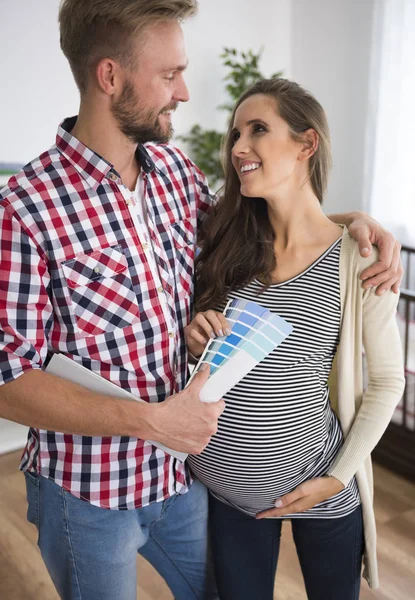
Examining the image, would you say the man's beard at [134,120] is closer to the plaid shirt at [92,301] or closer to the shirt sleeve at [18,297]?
the plaid shirt at [92,301]

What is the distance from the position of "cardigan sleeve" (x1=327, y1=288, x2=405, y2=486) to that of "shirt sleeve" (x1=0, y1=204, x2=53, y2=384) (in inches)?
25.1

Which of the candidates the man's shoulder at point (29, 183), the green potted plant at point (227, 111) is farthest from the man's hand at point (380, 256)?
the green potted plant at point (227, 111)

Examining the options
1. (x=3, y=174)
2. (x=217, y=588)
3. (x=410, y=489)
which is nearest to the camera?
(x=217, y=588)

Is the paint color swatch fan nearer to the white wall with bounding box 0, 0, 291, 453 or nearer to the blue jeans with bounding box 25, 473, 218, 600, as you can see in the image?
the blue jeans with bounding box 25, 473, 218, 600

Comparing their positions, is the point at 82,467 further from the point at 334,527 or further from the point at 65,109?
the point at 65,109

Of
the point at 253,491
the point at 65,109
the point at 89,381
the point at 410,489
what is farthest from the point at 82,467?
the point at 65,109

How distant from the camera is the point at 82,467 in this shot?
1.25 metres

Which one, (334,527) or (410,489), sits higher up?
(334,527)

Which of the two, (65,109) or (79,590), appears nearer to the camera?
(79,590)

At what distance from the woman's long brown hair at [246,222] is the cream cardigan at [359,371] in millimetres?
177

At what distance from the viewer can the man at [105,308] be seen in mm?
1142

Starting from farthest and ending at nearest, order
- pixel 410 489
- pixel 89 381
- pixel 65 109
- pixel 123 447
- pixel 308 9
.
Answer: pixel 308 9 < pixel 65 109 < pixel 410 489 < pixel 123 447 < pixel 89 381

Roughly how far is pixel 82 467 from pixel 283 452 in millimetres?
396

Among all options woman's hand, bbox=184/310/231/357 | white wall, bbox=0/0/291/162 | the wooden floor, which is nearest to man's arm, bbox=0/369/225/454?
woman's hand, bbox=184/310/231/357
